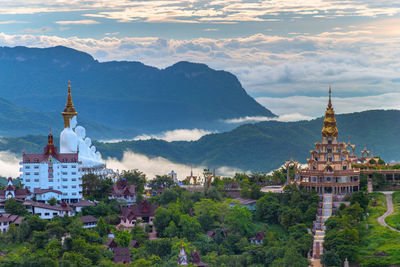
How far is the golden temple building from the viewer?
8081 centimetres

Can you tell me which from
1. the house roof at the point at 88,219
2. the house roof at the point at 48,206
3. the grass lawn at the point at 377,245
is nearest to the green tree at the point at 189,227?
the house roof at the point at 88,219

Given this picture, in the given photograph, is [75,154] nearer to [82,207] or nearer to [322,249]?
[82,207]

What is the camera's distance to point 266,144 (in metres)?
149

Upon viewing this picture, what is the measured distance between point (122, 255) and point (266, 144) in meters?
84.8

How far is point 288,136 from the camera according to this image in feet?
506

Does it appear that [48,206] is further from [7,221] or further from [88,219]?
[7,221]

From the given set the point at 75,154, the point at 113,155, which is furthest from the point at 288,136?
A: the point at 75,154

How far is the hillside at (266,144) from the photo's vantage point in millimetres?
146000

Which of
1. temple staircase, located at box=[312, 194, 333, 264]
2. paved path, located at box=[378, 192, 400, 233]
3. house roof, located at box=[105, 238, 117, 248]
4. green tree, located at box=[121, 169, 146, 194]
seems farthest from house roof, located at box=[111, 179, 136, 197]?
paved path, located at box=[378, 192, 400, 233]

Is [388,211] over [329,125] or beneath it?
beneath

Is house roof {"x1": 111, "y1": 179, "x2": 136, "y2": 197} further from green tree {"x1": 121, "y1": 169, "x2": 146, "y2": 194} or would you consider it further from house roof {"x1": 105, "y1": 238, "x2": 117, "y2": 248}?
house roof {"x1": 105, "y1": 238, "x2": 117, "y2": 248}

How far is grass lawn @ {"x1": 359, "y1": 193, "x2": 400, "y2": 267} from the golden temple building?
8.19 meters

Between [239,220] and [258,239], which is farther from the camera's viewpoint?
[239,220]

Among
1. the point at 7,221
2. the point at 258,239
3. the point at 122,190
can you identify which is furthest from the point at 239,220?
the point at 7,221
